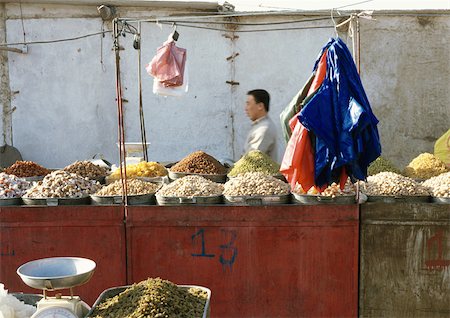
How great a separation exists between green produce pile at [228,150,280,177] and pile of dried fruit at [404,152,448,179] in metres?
1.29

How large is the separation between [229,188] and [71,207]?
1236 millimetres

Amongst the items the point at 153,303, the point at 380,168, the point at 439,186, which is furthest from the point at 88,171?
the point at 439,186

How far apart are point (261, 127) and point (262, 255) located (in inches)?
75.8

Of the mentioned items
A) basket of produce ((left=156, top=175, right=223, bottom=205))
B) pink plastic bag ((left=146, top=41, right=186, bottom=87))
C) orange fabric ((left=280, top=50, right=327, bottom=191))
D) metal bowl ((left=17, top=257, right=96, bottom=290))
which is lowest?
metal bowl ((left=17, top=257, right=96, bottom=290))

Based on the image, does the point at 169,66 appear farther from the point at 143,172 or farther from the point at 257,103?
the point at 143,172

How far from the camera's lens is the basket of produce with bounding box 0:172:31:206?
395 cm

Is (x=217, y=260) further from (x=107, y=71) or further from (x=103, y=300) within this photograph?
(x=107, y=71)

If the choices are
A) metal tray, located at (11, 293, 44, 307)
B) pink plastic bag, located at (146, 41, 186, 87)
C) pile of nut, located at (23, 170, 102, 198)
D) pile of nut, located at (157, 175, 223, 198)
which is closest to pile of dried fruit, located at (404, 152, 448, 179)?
pile of nut, located at (157, 175, 223, 198)

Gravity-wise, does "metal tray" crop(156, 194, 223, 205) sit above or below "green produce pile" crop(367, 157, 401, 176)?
below

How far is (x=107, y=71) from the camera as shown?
783 cm

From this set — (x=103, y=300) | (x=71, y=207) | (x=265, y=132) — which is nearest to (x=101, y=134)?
(x=265, y=132)

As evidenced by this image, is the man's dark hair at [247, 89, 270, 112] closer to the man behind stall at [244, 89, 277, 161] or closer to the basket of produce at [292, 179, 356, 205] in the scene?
the man behind stall at [244, 89, 277, 161]

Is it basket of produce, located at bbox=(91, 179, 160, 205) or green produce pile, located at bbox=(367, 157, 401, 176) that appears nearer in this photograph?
basket of produce, located at bbox=(91, 179, 160, 205)

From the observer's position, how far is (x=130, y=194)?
395cm
